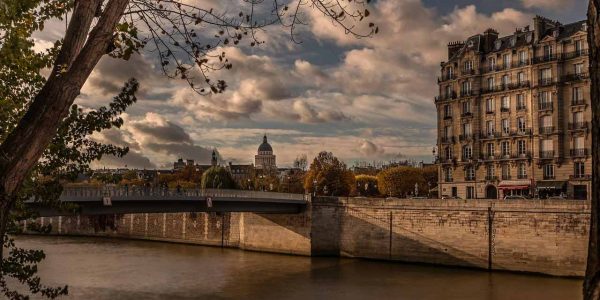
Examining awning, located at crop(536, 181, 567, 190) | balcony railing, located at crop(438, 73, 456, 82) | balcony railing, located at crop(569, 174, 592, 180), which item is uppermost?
balcony railing, located at crop(438, 73, 456, 82)

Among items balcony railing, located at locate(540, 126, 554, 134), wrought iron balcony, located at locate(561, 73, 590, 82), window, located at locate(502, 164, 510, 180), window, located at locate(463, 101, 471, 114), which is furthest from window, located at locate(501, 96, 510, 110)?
wrought iron balcony, located at locate(561, 73, 590, 82)

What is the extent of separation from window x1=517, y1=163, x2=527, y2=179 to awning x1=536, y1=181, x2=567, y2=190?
1464 mm

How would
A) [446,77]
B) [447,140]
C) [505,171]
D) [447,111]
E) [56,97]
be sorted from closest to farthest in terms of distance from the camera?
[56,97] → [505,171] → [447,140] → [447,111] → [446,77]

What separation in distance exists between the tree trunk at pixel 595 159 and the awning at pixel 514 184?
48197 millimetres

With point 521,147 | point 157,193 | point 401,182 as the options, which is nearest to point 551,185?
point 521,147

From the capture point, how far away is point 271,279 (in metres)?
32.1

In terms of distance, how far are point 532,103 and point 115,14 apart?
4819cm

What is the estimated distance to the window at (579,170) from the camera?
152 feet

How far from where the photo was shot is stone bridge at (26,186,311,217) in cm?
2958

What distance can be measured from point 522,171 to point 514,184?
1.25 metres

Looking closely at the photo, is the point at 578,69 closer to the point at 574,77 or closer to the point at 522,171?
the point at 574,77

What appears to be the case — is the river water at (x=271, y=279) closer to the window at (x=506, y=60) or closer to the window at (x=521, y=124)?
the window at (x=521, y=124)

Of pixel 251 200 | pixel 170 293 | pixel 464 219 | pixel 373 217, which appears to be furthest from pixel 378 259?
pixel 170 293

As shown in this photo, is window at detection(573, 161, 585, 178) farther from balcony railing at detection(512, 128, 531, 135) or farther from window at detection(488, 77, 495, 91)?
window at detection(488, 77, 495, 91)
